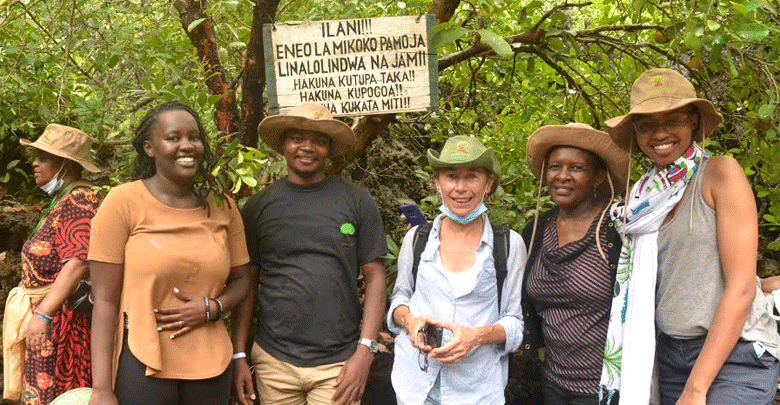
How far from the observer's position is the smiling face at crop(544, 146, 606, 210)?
315 centimetres

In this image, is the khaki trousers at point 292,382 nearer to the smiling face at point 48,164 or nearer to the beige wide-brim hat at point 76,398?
the beige wide-brim hat at point 76,398

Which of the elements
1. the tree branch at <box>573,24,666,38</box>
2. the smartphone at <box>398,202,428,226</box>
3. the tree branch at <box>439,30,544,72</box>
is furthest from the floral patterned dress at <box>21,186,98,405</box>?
the tree branch at <box>573,24,666,38</box>

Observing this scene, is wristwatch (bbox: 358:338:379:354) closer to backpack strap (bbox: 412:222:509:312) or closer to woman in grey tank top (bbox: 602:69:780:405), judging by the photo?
backpack strap (bbox: 412:222:509:312)

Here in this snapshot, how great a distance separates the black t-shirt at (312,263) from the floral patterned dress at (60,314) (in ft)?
2.97

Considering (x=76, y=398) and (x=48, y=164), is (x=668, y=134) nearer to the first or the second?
(x=76, y=398)

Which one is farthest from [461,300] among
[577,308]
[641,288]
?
[641,288]

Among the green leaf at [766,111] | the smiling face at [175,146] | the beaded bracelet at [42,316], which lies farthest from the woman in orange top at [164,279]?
the green leaf at [766,111]

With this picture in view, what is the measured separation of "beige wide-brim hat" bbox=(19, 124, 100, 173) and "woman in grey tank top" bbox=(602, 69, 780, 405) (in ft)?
9.17

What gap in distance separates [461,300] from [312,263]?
71 centimetres

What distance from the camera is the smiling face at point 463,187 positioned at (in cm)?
315

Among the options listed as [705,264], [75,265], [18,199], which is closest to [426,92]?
[705,264]

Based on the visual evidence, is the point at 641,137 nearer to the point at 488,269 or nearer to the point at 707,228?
the point at 707,228

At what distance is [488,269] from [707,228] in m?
0.88

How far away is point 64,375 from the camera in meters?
3.74
